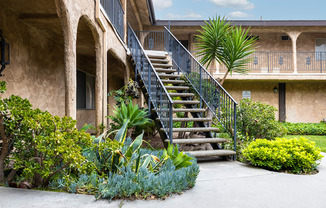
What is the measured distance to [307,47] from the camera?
595 inches

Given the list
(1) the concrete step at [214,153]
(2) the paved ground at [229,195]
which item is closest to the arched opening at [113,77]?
(1) the concrete step at [214,153]

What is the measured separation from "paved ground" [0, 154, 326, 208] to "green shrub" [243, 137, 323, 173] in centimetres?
26

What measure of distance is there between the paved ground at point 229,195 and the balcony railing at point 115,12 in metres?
4.97

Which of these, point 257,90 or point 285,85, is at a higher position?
point 285,85

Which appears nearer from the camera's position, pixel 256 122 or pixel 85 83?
pixel 256 122

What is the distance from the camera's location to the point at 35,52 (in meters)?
6.14

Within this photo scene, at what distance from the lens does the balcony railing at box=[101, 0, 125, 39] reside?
701 centimetres

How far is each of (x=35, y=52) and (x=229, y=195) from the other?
17.4 ft

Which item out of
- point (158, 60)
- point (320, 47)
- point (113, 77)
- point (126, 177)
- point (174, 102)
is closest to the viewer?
point (126, 177)

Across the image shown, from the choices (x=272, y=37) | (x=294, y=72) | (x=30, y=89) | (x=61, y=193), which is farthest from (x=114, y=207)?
(x=272, y=37)

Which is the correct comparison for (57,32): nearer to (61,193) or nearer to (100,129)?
(100,129)

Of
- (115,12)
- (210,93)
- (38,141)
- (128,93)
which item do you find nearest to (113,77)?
(115,12)

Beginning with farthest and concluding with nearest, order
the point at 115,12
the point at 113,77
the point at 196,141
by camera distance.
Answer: the point at 113,77 → the point at 115,12 → the point at 196,141

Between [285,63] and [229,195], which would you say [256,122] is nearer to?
[229,195]
